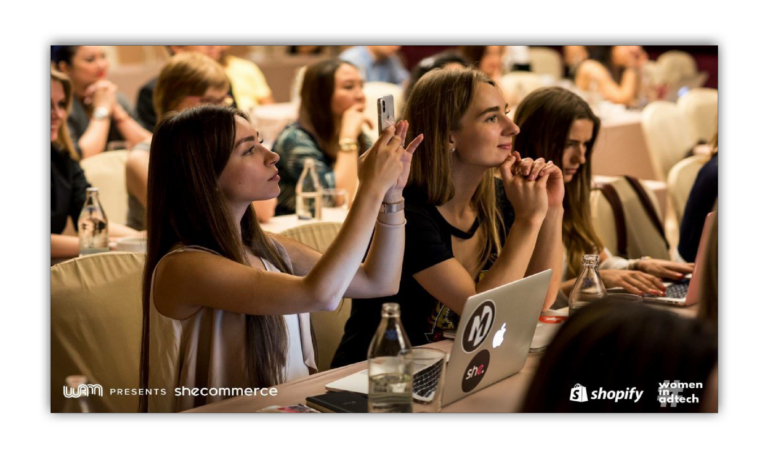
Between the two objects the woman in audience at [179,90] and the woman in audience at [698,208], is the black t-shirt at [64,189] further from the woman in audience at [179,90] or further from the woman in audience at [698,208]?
the woman in audience at [698,208]

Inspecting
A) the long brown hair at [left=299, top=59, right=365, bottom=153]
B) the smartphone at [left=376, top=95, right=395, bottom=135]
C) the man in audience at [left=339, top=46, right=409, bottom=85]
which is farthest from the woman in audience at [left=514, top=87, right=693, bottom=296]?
the man in audience at [left=339, top=46, right=409, bottom=85]

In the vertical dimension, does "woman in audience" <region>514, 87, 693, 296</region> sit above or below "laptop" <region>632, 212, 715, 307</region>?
above

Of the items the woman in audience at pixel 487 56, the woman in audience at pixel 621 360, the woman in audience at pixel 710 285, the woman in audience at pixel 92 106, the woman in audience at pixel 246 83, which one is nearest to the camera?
the woman in audience at pixel 621 360

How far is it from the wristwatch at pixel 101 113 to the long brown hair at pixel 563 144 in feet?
8.83

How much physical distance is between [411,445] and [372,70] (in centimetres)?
606

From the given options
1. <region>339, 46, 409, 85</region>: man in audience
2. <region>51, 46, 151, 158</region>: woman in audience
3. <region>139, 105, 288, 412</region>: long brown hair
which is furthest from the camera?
<region>339, 46, 409, 85</region>: man in audience

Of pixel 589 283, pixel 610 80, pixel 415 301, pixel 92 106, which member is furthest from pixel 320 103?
pixel 610 80

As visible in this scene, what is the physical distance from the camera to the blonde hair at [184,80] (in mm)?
3402

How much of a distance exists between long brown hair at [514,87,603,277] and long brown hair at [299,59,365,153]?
1544mm

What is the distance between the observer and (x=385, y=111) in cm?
171

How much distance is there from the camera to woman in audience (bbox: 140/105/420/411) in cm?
168

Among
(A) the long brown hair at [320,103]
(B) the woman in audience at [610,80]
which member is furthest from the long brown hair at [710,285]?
(B) the woman in audience at [610,80]

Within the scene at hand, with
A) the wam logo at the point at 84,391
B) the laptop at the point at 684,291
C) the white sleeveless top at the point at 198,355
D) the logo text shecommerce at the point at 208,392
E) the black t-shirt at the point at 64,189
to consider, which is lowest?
the wam logo at the point at 84,391

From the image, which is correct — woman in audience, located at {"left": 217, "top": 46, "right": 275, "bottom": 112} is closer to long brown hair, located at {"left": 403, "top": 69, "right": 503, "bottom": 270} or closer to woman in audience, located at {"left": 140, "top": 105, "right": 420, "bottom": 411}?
long brown hair, located at {"left": 403, "top": 69, "right": 503, "bottom": 270}
